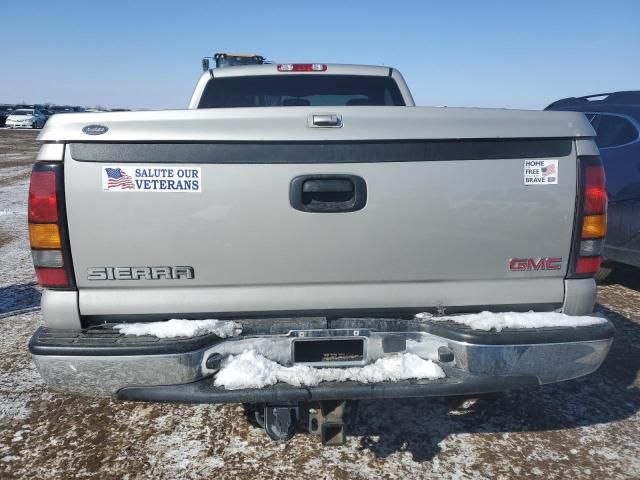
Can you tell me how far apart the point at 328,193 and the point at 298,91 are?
2155 mm

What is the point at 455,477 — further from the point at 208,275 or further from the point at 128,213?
the point at 128,213

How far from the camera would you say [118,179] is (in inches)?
81.6

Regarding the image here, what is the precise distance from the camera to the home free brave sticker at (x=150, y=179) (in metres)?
2.07

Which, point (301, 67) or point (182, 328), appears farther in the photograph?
point (301, 67)

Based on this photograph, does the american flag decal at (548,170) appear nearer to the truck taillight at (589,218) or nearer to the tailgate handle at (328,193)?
the truck taillight at (589,218)

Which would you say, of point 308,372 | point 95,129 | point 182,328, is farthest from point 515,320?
point 95,129

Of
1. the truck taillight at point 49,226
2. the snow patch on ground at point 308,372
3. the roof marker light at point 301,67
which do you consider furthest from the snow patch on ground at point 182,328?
the roof marker light at point 301,67

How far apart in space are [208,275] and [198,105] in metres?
2.12

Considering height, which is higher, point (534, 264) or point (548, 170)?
point (548, 170)

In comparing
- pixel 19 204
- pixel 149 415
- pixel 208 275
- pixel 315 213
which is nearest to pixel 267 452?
pixel 149 415

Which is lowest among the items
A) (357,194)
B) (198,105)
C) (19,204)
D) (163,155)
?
(19,204)

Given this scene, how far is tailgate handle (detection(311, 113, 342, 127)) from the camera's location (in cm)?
214

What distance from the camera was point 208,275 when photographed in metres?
2.20

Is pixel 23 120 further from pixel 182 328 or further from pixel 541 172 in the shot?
pixel 541 172
